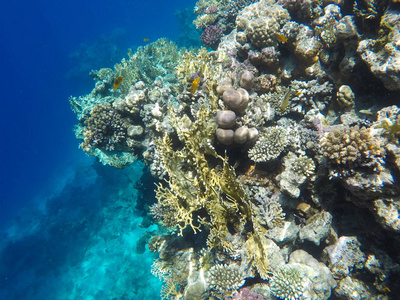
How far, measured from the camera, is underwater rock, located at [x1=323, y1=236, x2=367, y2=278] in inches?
163

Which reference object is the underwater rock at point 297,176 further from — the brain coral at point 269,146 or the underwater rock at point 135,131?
the underwater rock at point 135,131

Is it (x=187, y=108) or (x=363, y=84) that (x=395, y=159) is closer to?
(x=363, y=84)

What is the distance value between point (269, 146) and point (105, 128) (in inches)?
236

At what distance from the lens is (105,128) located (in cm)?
788

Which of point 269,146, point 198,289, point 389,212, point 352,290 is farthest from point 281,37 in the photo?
point 198,289

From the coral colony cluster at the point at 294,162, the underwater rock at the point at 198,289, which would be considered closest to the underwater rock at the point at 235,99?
the coral colony cluster at the point at 294,162

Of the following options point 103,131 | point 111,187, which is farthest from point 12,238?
point 103,131

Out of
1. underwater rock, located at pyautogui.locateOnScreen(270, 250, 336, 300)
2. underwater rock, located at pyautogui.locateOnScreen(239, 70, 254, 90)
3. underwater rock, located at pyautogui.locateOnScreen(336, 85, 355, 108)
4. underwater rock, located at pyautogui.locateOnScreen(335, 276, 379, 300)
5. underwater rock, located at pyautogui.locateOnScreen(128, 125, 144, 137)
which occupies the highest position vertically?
underwater rock, located at pyautogui.locateOnScreen(128, 125, 144, 137)

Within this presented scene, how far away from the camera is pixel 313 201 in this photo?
4621 millimetres

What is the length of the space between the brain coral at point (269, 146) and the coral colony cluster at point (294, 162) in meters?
0.02

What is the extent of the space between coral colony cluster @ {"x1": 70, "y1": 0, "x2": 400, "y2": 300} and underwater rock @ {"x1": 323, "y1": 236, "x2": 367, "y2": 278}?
2cm

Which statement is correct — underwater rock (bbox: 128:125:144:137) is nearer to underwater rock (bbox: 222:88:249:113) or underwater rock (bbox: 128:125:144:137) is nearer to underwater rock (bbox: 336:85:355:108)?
underwater rock (bbox: 222:88:249:113)

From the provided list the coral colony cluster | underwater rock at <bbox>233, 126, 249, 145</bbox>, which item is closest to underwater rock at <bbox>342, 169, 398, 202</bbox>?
the coral colony cluster

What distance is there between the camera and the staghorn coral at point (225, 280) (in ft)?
14.5
